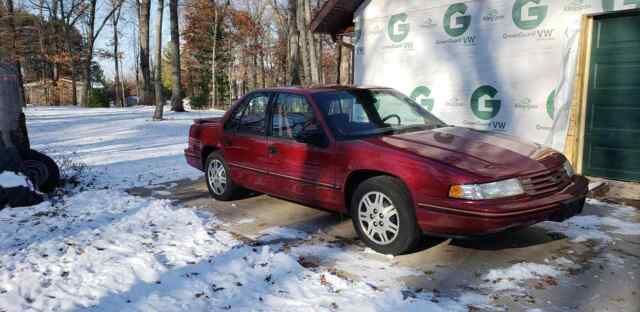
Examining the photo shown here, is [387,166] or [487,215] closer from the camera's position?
[487,215]

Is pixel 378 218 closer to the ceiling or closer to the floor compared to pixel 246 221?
closer to the ceiling

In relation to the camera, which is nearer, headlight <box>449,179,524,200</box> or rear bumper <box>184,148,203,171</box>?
headlight <box>449,179,524,200</box>

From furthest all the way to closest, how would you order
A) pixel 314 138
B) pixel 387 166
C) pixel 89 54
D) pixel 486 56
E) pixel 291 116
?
pixel 89 54
pixel 486 56
pixel 291 116
pixel 314 138
pixel 387 166

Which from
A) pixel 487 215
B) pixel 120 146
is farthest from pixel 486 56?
pixel 120 146

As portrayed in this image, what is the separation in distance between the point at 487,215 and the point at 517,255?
945 mm

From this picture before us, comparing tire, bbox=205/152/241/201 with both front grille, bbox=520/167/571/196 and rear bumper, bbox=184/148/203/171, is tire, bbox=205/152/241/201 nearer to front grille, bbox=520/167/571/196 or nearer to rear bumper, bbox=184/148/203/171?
rear bumper, bbox=184/148/203/171

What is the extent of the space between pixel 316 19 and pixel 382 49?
5.75 ft

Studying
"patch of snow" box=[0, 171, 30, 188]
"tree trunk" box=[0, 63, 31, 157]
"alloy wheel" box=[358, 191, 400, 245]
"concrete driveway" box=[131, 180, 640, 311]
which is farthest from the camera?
"tree trunk" box=[0, 63, 31, 157]

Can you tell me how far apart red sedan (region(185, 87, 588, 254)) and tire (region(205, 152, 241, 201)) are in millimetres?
26

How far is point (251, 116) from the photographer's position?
585 centimetres

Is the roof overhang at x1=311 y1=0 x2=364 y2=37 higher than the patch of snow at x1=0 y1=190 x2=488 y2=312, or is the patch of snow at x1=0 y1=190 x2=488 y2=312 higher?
the roof overhang at x1=311 y1=0 x2=364 y2=37

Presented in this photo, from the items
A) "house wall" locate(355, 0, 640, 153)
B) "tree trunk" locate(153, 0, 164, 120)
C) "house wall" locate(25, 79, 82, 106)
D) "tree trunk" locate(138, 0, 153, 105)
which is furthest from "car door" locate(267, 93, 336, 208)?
"house wall" locate(25, 79, 82, 106)

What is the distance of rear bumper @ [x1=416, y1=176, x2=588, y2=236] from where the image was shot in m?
3.63

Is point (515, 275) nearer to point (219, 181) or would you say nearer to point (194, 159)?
point (219, 181)
